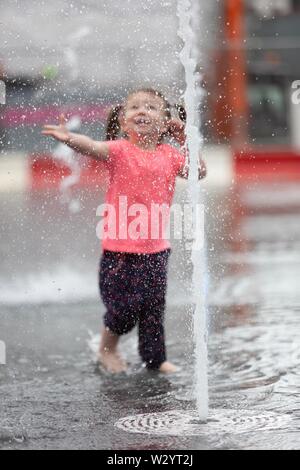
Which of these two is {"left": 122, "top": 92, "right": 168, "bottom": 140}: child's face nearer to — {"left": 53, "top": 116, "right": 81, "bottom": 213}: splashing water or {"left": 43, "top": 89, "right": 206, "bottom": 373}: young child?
{"left": 43, "top": 89, "right": 206, "bottom": 373}: young child

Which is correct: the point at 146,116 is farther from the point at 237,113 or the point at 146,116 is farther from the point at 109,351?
the point at 237,113

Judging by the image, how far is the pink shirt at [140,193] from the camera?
4934mm

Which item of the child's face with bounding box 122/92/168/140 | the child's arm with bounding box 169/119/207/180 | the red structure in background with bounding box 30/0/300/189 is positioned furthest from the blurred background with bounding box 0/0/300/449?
the red structure in background with bounding box 30/0/300/189

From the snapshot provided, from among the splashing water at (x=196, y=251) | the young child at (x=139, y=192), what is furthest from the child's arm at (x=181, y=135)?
the splashing water at (x=196, y=251)

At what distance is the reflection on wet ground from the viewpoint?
400 centimetres

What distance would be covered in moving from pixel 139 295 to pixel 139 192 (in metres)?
0.48

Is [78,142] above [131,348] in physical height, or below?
above

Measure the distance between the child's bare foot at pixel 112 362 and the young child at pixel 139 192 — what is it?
3 centimetres

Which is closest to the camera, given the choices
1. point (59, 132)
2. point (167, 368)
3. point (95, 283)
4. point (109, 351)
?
point (59, 132)

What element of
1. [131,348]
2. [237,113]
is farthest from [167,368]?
[237,113]

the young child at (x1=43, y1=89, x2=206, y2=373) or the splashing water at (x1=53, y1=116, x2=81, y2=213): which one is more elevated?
the splashing water at (x1=53, y1=116, x2=81, y2=213)

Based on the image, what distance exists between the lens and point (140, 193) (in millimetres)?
4957
